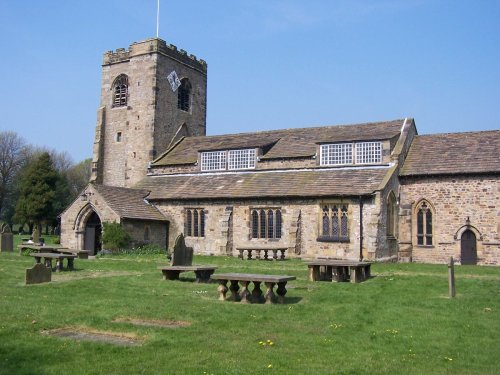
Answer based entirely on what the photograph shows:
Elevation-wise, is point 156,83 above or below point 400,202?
above

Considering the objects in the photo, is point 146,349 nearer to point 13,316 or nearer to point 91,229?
point 13,316

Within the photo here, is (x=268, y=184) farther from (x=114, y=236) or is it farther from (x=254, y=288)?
(x=254, y=288)

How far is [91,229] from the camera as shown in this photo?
34781mm

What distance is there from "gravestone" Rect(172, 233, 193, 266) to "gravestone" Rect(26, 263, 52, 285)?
4.60 metres

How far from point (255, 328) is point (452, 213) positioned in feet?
73.4

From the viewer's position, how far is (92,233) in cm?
3481

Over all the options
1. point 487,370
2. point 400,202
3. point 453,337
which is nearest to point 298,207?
point 400,202

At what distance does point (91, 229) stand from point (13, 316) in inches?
936

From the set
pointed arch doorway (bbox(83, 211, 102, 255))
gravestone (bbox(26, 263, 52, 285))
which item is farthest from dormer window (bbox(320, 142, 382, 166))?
gravestone (bbox(26, 263, 52, 285))

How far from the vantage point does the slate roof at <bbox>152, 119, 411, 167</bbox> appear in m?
34.2

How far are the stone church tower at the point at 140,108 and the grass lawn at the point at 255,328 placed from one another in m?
25.5

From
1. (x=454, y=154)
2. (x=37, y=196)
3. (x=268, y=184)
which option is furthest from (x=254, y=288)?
(x=37, y=196)

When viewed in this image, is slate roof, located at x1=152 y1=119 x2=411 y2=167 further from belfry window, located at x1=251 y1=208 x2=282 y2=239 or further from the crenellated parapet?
the crenellated parapet

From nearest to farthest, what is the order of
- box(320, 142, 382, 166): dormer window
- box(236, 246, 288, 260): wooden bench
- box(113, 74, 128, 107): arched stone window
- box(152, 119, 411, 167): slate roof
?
box(236, 246, 288, 260): wooden bench
box(320, 142, 382, 166): dormer window
box(152, 119, 411, 167): slate roof
box(113, 74, 128, 107): arched stone window
